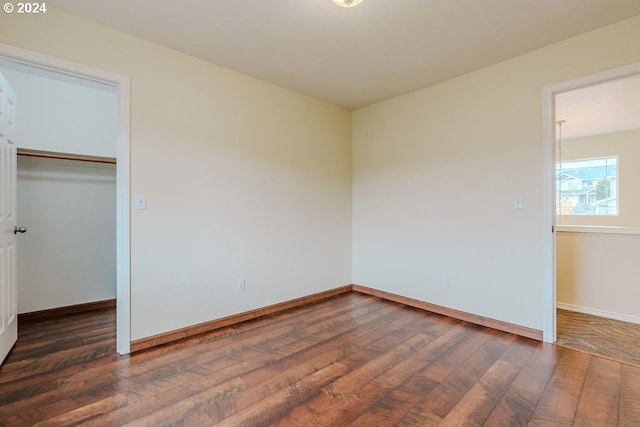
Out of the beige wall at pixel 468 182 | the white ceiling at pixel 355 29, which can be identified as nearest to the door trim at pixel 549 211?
the beige wall at pixel 468 182

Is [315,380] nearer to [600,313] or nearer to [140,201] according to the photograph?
[140,201]

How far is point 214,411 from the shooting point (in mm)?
1661

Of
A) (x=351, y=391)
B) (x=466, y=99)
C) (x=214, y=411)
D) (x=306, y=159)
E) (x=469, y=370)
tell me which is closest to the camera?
(x=214, y=411)

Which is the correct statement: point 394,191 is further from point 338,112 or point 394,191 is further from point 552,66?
point 552,66

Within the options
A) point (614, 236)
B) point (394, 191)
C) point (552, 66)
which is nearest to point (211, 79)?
point (394, 191)

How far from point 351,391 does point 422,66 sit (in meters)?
2.81

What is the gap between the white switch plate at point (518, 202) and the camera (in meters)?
2.69

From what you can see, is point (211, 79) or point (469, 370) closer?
point (469, 370)

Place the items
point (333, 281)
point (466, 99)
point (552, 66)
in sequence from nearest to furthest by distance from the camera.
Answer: point (552, 66) → point (466, 99) → point (333, 281)

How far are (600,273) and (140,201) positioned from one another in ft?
14.7

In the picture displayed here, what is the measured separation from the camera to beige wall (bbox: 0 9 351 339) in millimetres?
2377

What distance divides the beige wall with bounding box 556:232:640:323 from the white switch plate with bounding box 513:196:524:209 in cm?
121

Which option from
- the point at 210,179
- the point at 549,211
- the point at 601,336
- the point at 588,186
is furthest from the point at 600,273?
the point at 210,179

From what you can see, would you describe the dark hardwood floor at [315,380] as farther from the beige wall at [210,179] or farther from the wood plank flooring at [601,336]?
the beige wall at [210,179]
